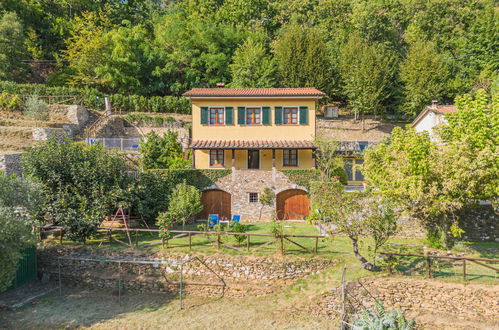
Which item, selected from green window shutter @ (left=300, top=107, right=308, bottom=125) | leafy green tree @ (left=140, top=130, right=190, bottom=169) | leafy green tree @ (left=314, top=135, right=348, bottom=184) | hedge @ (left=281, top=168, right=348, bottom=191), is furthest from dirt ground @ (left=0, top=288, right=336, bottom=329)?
green window shutter @ (left=300, top=107, right=308, bottom=125)

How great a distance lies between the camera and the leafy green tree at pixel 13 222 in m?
11.2

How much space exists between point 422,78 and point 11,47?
142 ft

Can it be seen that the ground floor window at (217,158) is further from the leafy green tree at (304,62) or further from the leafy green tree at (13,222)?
the leafy green tree at (304,62)

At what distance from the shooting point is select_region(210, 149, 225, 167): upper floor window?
21453 mm

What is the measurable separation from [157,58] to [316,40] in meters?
18.8

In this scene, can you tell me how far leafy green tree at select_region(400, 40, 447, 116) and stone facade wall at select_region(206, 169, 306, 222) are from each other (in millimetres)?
21710

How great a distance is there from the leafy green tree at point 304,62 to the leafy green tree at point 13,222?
2777cm

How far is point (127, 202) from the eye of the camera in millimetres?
15938

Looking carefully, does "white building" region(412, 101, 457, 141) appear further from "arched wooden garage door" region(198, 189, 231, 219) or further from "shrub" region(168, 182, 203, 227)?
"shrub" region(168, 182, 203, 227)

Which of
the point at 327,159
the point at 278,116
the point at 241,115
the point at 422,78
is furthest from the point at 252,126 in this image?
the point at 422,78

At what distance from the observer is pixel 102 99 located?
108 feet

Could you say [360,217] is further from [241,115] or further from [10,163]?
[10,163]

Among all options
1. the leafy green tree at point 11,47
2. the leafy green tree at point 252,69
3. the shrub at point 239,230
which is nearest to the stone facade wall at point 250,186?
the shrub at point 239,230

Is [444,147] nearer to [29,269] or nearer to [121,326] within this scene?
[121,326]
